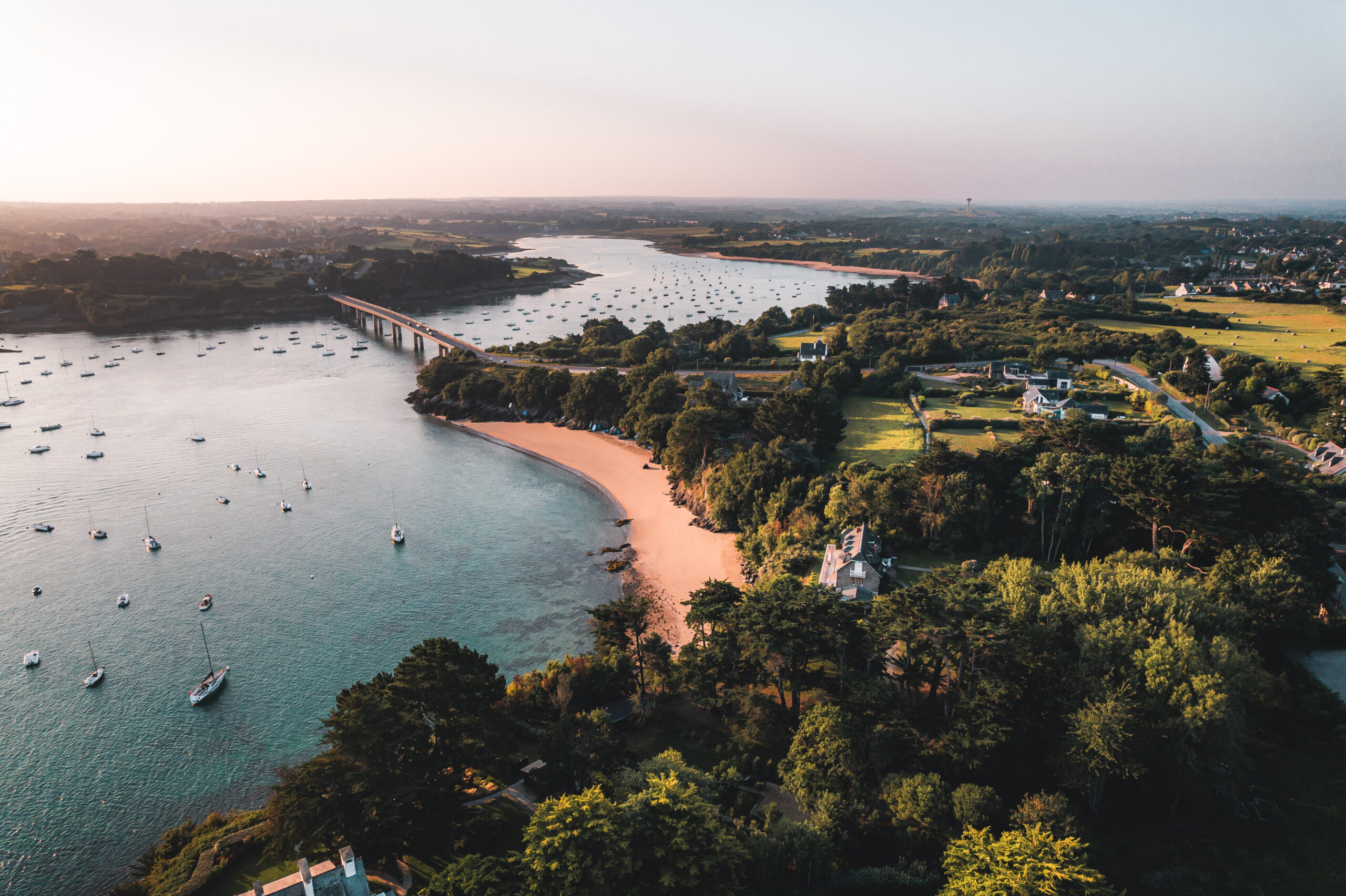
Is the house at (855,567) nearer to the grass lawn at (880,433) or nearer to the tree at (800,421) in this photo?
the grass lawn at (880,433)

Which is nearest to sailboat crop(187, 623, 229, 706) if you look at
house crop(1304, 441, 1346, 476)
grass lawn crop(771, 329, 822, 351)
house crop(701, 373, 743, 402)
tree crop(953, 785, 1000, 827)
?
tree crop(953, 785, 1000, 827)

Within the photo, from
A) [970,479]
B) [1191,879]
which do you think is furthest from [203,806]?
[970,479]

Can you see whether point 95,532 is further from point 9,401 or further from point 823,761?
point 823,761

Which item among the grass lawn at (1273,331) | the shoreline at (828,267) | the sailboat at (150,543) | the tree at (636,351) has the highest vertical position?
the shoreline at (828,267)

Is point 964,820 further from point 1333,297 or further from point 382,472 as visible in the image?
point 1333,297

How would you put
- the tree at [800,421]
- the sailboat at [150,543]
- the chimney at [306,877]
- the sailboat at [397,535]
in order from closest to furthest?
the chimney at [306,877], the sailboat at [150,543], the sailboat at [397,535], the tree at [800,421]

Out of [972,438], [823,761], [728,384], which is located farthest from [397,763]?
[728,384]

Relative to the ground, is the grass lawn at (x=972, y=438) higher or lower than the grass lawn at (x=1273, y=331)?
lower

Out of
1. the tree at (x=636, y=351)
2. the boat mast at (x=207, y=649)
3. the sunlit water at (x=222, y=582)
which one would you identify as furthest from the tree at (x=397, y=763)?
the tree at (x=636, y=351)

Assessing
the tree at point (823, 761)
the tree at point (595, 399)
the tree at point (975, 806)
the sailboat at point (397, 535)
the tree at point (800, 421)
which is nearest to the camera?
the tree at point (975, 806)
